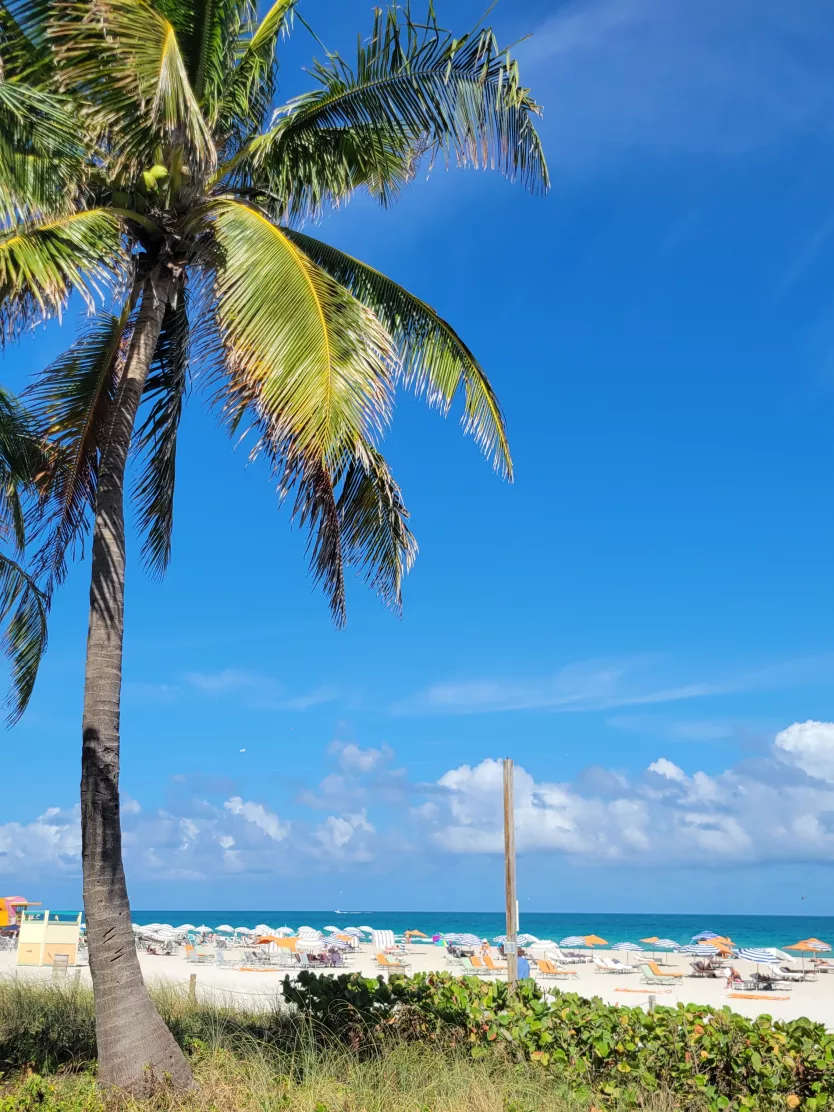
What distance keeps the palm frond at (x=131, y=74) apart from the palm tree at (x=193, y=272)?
0.02m

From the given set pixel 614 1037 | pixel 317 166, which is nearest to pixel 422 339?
pixel 317 166

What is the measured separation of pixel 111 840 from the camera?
249 inches

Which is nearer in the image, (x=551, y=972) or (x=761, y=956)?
(x=761, y=956)

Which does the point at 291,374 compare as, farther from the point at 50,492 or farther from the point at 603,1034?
the point at 603,1034

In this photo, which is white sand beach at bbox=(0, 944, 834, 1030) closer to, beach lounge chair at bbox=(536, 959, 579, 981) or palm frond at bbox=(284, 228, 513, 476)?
beach lounge chair at bbox=(536, 959, 579, 981)

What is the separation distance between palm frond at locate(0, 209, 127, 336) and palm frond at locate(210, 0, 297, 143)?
1.55m

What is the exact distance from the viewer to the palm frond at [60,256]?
6551 millimetres

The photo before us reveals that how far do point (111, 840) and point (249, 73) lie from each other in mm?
6545

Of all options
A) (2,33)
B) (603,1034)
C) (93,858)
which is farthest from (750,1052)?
(2,33)

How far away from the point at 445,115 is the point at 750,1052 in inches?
290

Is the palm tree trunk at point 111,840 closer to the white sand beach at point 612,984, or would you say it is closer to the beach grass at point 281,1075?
the beach grass at point 281,1075

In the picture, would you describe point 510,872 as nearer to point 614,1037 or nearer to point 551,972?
point 614,1037

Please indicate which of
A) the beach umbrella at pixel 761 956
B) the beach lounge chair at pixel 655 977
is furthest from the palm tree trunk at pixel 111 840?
the beach umbrella at pixel 761 956

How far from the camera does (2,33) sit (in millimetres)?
7137
